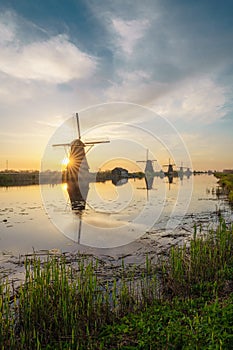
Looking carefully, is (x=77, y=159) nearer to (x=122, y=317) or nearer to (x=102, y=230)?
(x=102, y=230)

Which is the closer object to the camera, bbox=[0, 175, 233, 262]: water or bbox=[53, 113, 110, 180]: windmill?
bbox=[0, 175, 233, 262]: water

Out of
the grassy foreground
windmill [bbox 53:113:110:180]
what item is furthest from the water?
windmill [bbox 53:113:110:180]

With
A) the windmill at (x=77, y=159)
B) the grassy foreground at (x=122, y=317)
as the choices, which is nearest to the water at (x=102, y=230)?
the grassy foreground at (x=122, y=317)

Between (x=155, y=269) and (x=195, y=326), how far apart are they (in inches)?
113

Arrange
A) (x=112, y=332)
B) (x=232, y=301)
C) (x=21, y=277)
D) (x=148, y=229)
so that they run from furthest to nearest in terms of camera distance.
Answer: (x=148, y=229) < (x=21, y=277) < (x=232, y=301) < (x=112, y=332)

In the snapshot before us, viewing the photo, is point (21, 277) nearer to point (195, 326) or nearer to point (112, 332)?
point (112, 332)

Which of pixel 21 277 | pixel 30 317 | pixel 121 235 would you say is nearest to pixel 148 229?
pixel 121 235

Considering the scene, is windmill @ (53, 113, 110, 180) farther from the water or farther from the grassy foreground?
the grassy foreground

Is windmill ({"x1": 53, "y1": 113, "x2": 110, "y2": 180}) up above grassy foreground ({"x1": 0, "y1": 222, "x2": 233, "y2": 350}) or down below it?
above

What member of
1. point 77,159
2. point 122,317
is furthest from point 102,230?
point 77,159

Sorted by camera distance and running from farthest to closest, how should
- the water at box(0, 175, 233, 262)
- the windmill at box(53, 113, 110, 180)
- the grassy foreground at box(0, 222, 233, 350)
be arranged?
the windmill at box(53, 113, 110, 180), the water at box(0, 175, 233, 262), the grassy foreground at box(0, 222, 233, 350)

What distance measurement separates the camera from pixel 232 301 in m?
4.76

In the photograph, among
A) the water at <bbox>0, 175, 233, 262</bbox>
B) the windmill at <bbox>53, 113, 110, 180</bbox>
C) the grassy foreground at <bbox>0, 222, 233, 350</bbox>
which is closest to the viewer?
the grassy foreground at <bbox>0, 222, 233, 350</bbox>

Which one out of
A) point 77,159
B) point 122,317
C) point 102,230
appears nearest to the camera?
point 122,317
